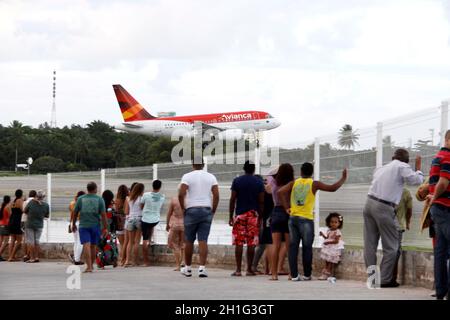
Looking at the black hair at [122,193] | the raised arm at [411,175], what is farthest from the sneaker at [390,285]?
the black hair at [122,193]

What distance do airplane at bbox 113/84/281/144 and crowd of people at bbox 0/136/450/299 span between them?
56271 millimetres

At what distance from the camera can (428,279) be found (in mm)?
12172

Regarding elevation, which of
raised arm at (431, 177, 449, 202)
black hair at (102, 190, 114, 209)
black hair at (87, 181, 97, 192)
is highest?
raised arm at (431, 177, 449, 202)

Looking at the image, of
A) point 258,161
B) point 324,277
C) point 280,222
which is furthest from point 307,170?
point 258,161

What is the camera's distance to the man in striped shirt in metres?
10.6

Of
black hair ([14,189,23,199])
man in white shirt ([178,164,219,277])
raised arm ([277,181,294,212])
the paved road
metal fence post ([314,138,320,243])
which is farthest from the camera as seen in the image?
black hair ([14,189,23,199])

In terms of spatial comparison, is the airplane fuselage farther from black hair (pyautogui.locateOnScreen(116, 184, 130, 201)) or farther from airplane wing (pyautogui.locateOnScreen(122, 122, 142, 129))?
black hair (pyautogui.locateOnScreen(116, 184, 130, 201))

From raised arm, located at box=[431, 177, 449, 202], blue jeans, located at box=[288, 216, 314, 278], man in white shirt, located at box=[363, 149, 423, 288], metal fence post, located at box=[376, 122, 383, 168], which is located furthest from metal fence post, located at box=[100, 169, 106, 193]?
raised arm, located at box=[431, 177, 449, 202]

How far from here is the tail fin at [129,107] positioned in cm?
9244

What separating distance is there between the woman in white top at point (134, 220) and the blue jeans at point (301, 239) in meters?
4.66
